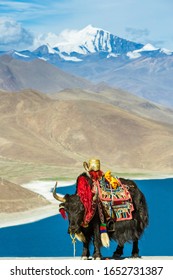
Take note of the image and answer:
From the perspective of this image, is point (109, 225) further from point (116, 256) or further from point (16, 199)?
point (16, 199)

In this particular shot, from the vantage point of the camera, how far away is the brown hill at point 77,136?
132 meters

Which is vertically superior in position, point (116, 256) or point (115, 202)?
point (115, 202)

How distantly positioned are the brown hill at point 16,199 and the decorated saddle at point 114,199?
177ft

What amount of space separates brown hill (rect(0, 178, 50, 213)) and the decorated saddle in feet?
177

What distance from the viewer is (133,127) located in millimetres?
166250

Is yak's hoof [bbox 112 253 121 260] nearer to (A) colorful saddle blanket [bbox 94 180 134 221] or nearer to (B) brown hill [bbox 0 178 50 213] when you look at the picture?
(A) colorful saddle blanket [bbox 94 180 134 221]

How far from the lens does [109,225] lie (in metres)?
10.1

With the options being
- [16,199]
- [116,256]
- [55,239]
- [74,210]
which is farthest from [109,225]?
[16,199]

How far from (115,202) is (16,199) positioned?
57839mm

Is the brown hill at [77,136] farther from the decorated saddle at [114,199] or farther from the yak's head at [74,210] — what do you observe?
the yak's head at [74,210]

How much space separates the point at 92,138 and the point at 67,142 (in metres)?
7.79

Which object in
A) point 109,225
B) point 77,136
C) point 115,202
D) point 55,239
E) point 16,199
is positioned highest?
point 115,202
